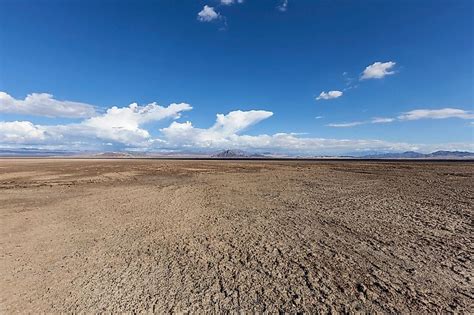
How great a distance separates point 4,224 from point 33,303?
703 cm

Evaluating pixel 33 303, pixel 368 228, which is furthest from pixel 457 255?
pixel 33 303

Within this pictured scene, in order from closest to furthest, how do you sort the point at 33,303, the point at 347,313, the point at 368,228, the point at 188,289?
the point at 347,313 → the point at 33,303 → the point at 188,289 → the point at 368,228

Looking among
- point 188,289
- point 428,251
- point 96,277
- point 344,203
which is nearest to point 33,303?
point 96,277

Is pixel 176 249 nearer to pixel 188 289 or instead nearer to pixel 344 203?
pixel 188 289

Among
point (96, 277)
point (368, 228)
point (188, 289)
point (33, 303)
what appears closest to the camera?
point (33, 303)

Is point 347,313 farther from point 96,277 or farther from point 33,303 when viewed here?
point 33,303

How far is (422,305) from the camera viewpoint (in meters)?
4.71

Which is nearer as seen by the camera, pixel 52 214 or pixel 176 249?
pixel 176 249

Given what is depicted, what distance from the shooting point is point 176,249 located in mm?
7539

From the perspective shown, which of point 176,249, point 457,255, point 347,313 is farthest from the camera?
point 176,249

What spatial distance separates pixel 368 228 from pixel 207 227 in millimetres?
5447

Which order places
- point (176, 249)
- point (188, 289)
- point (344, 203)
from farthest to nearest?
point (344, 203), point (176, 249), point (188, 289)

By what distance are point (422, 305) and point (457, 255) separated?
306 centimetres

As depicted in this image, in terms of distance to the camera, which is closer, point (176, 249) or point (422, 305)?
point (422, 305)
